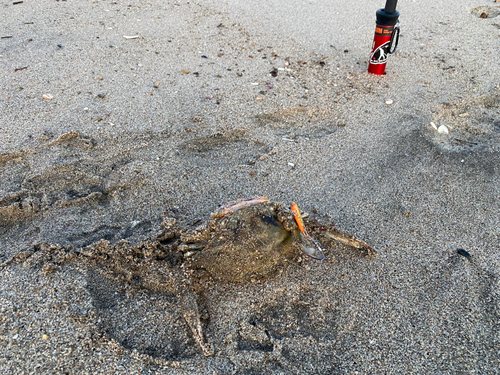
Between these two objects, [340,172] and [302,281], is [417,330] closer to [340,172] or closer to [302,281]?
[302,281]

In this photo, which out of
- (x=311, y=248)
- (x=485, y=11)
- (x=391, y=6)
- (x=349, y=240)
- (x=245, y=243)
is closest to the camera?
(x=245, y=243)

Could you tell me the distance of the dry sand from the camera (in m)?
1.72

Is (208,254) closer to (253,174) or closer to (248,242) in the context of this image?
(248,242)

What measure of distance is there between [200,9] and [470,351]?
506 centimetres

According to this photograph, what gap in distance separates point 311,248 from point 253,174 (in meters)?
0.84

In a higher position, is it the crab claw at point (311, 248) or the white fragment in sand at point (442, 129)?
the white fragment in sand at point (442, 129)

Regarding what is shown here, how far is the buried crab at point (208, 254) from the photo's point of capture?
195cm

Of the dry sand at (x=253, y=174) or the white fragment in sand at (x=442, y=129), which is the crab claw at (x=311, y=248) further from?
the white fragment in sand at (x=442, y=129)

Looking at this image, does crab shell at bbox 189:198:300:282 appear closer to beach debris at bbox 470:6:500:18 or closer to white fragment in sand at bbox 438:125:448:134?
white fragment in sand at bbox 438:125:448:134

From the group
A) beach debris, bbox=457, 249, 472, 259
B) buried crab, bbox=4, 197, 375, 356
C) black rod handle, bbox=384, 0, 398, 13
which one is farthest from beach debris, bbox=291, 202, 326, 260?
black rod handle, bbox=384, 0, 398, 13

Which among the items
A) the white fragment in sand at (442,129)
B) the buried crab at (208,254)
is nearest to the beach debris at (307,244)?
the buried crab at (208,254)

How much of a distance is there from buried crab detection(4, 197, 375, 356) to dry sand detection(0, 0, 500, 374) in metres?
0.06

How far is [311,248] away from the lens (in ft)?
6.85

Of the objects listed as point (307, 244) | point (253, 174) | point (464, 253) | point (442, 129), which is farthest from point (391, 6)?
point (307, 244)
